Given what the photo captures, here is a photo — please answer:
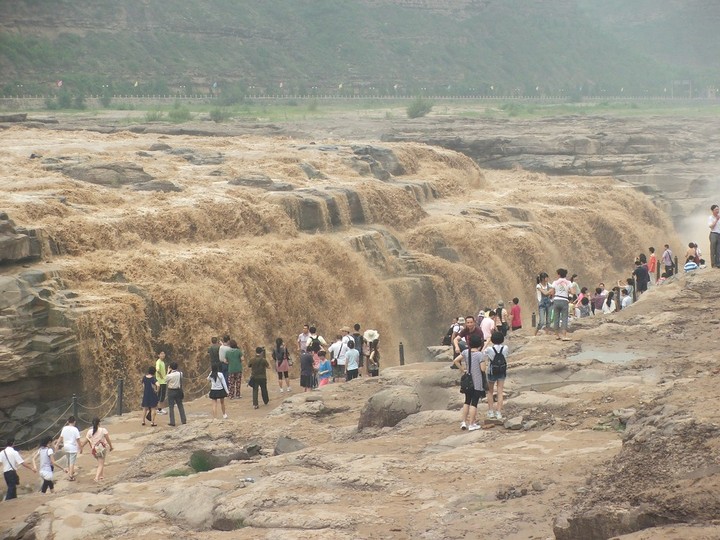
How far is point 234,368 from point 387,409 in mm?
4805

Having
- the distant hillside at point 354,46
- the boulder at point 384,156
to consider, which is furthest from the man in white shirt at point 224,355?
the distant hillside at point 354,46

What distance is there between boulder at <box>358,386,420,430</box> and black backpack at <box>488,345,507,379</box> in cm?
181

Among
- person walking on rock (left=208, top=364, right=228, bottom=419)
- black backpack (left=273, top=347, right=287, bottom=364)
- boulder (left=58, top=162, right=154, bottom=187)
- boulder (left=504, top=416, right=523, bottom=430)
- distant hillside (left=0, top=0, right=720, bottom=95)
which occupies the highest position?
distant hillside (left=0, top=0, right=720, bottom=95)

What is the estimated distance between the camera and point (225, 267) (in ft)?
86.7

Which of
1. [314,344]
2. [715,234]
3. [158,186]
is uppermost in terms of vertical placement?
[158,186]

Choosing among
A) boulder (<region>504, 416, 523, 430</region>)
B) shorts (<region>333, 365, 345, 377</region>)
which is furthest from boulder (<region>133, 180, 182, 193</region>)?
boulder (<region>504, 416, 523, 430</region>)

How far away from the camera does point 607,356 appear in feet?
59.8

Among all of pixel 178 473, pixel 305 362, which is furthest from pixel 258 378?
pixel 178 473

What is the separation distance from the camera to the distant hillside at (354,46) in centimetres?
9556

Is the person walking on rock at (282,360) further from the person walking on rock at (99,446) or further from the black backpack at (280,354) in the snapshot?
the person walking on rock at (99,446)

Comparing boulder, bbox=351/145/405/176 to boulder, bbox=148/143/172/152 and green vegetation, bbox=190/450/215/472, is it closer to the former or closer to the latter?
boulder, bbox=148/143/172/152

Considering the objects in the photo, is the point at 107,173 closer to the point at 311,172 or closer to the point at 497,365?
the point at 311,172

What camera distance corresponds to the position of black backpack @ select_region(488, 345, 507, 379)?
48.8 ft

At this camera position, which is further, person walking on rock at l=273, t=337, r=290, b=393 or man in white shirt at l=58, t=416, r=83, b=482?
person walking on rock at l=273, t=337, r=290, b=393
